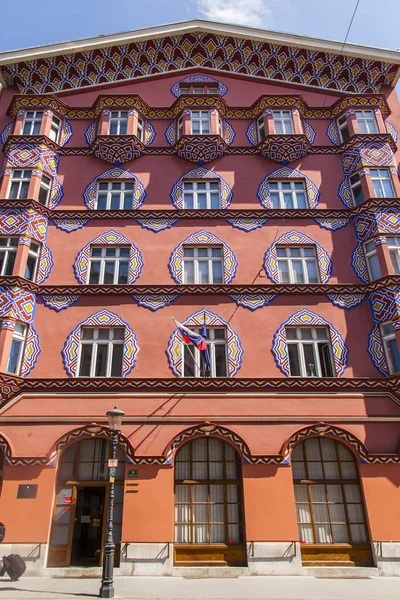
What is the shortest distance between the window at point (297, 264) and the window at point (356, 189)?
3.55 m

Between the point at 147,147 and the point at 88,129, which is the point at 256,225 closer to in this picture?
the point at 147,147

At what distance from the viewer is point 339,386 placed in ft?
57.0

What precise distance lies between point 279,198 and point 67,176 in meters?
10.6

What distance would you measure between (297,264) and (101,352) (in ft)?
31.3

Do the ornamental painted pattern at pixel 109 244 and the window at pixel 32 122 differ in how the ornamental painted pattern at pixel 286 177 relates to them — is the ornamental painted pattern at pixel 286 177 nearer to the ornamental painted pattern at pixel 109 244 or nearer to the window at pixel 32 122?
the ornamental painted pattern at pixel 109 244

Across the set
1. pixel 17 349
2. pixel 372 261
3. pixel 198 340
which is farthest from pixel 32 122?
pixel 372 261

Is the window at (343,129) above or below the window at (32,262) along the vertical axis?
above

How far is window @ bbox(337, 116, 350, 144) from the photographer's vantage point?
76.9 feet

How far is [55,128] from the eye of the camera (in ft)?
76.7

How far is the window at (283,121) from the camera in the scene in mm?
→ 23062

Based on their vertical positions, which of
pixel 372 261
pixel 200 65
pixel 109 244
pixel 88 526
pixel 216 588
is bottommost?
pixel 216 588

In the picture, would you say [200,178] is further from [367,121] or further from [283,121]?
[367,121]

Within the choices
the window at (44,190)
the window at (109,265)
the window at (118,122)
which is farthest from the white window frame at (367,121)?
the window at (44,190)

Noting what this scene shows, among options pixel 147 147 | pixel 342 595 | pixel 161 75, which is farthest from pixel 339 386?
pixel 161 75
